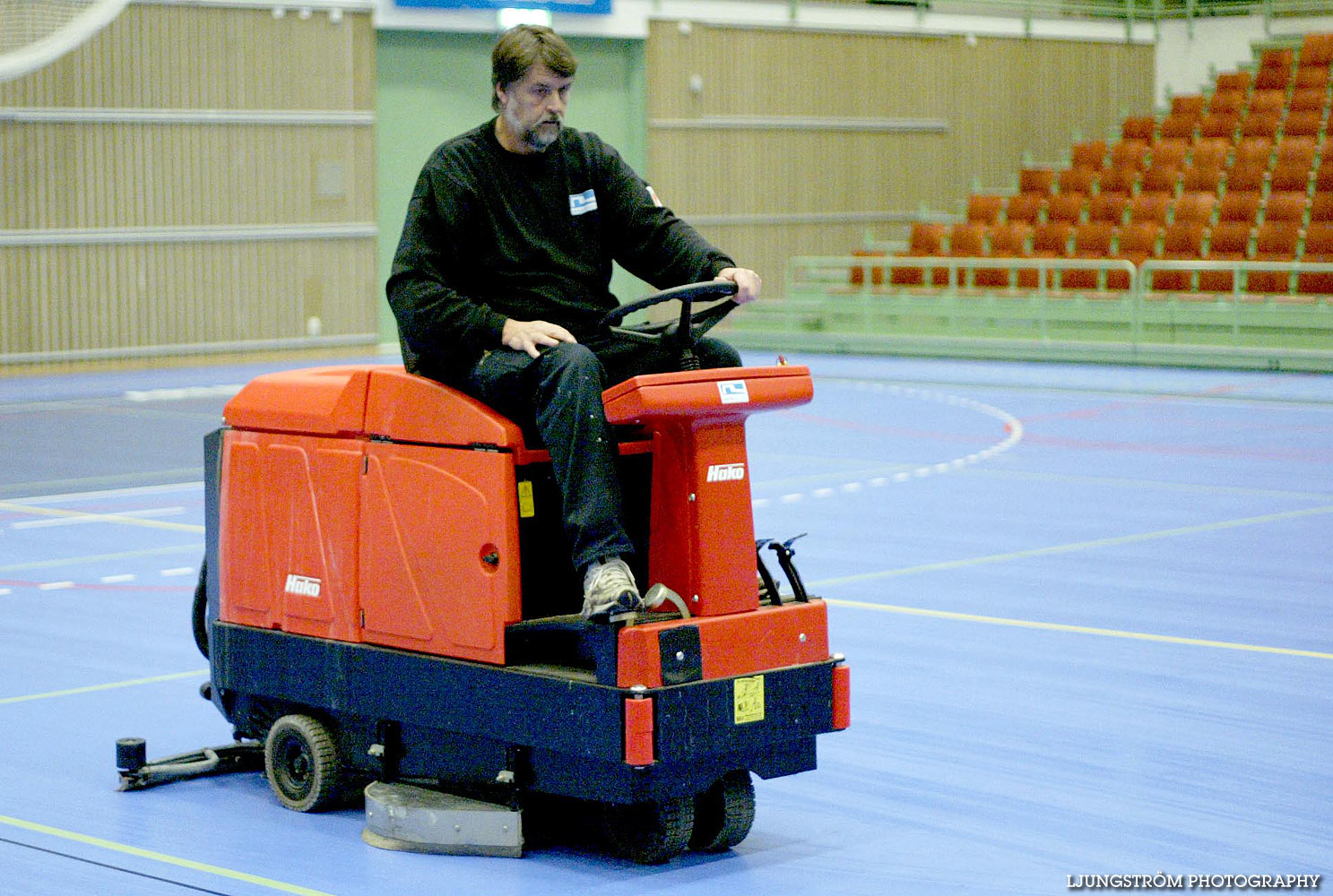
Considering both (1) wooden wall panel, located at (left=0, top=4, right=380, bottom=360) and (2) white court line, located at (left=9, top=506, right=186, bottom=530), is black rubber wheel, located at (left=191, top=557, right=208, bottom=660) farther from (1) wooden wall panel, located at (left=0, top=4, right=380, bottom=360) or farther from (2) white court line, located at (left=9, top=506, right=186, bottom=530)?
(1) wooden wall panel, located at (left=0, top=4, right=380, bottom=360)

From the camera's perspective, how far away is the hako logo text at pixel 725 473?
4.19 meters

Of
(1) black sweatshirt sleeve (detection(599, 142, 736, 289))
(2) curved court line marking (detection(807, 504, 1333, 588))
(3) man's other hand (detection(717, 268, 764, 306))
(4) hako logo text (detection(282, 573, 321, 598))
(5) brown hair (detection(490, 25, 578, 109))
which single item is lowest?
(2) curved court line marking (detection(807, 504, 1333, 588))

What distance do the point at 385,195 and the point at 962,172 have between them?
867 centimetres

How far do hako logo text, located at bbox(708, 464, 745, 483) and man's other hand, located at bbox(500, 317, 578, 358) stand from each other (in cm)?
44

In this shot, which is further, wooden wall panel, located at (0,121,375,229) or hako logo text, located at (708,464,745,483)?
wooden wall panel, located at (0,121,375,229)

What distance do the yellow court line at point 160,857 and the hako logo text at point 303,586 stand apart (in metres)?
0.76

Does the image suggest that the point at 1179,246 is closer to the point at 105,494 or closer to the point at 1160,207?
the point at 1160,207

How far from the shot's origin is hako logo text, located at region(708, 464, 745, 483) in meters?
4.19

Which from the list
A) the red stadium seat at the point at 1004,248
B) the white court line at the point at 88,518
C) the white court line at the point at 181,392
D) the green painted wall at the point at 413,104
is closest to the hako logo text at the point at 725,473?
the white court line at the point at 88,518

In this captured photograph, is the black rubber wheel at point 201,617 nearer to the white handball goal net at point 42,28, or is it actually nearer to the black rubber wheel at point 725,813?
the black rubber wheel at point 725,813

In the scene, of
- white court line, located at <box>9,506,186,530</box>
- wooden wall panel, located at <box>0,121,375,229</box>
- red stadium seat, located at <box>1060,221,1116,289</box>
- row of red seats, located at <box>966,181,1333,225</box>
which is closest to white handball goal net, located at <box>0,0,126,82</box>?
wooden wall panel, located at <box>0,121,375,229</box>

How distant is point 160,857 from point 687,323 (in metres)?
1.69

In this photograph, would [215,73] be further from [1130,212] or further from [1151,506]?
[1151,506]

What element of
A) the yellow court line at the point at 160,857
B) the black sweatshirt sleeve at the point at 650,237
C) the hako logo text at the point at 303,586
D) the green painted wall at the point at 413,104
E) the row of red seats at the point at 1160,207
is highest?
the green painted wall at the point at 413,104
